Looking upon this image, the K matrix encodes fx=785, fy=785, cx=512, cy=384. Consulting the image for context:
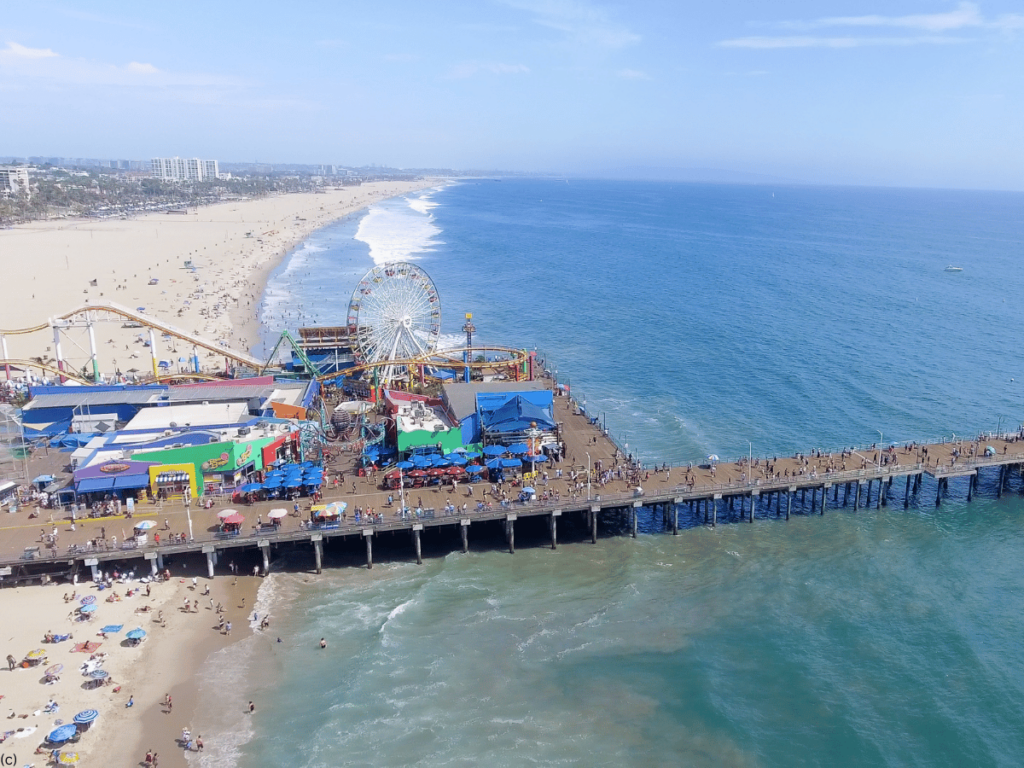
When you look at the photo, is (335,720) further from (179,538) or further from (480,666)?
(179,538)

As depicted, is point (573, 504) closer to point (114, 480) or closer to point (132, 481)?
point (132, 481)

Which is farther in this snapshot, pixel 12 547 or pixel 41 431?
pixel 41 431

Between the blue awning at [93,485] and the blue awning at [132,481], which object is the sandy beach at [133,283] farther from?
the blue awning at [132,481]

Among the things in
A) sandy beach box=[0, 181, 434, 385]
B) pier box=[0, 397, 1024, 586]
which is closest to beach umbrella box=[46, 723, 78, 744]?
pier box=[0, 397, 1024, 586]

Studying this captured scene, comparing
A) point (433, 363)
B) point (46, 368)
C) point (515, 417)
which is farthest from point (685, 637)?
point (46, 368)

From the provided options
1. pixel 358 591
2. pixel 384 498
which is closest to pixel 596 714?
pixel 358 591

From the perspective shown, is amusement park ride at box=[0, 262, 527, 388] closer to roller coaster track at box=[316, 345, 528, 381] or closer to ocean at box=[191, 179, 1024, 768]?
roller coaster track at box=[316, 345, 528, 381]
